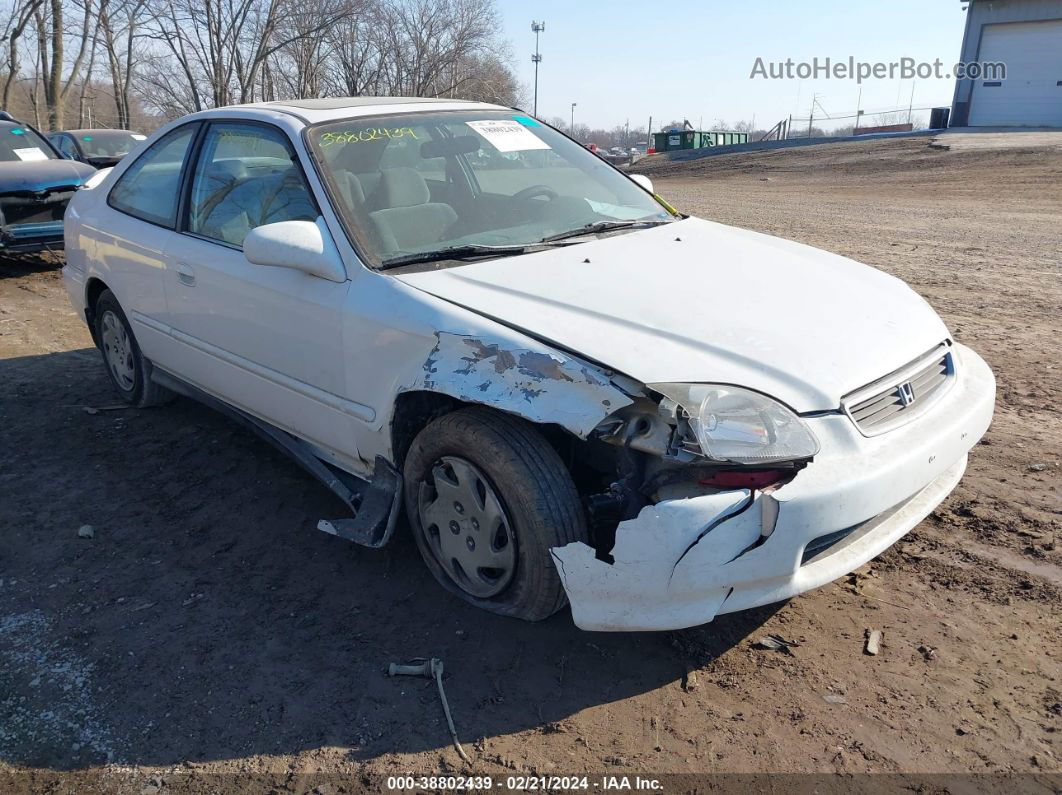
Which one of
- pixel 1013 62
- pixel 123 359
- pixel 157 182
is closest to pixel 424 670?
pixel 157 182

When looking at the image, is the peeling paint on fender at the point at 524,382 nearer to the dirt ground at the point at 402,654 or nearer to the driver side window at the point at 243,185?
the dirt ground at the point at 402,654

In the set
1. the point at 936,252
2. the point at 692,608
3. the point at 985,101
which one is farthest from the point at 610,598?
the point at 985,101

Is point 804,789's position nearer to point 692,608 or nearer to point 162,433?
point 692,608

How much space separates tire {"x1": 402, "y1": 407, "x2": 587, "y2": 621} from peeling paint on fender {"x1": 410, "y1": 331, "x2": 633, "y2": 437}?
138 millimetres

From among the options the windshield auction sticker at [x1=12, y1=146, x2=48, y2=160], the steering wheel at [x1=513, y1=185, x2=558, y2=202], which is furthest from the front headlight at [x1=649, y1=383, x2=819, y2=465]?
the windshield auction sticker at [x1=12, y1=146, x2=48, y2=160]

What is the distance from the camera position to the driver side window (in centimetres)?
350

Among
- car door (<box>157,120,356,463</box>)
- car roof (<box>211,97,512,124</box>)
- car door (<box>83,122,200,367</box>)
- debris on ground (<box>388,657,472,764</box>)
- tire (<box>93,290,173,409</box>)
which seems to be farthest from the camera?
tire (<box>93,290,173,409</box>)

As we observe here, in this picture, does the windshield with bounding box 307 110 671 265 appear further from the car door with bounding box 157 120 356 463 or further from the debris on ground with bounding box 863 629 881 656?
the debris on ground with bounding box 863 629 881 656

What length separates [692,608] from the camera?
2430mm

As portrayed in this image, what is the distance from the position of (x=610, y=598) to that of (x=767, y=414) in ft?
2.26

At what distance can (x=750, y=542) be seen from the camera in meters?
2.34

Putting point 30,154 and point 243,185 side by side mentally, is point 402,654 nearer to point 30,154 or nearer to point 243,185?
point 243,185

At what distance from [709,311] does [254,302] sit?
1.85 metres

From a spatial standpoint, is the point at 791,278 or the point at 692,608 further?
the point at 791,278
